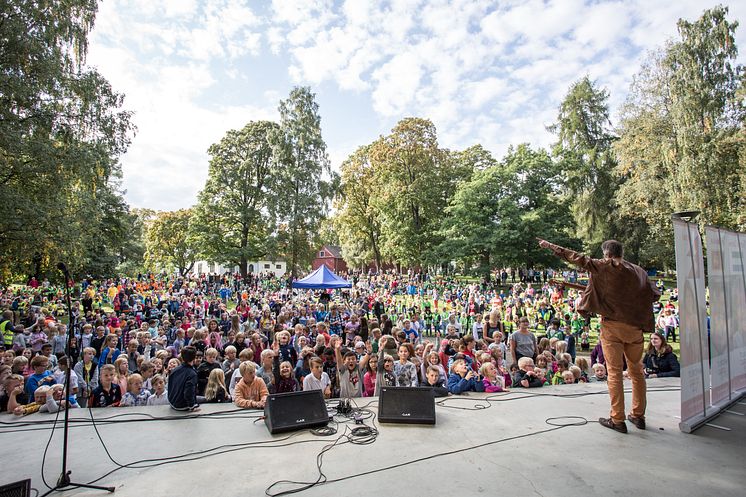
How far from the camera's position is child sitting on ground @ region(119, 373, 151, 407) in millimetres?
4942

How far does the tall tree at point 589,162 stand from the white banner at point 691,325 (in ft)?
95.2

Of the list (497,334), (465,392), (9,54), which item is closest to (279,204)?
(9,54)

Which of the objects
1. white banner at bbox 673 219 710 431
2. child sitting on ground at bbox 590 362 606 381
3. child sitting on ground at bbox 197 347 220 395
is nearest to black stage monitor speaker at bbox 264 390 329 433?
child sitting on ground at bbox 197 347 220 395

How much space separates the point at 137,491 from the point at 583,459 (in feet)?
10.9

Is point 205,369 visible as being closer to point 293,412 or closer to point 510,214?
point 293,412

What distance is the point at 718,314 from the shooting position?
170 inches

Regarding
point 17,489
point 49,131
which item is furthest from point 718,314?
point 49,131

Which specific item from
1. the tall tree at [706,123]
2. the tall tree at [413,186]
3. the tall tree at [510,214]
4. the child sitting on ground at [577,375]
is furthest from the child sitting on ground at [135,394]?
the tall tree at [413,186]

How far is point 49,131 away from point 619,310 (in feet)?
44.5

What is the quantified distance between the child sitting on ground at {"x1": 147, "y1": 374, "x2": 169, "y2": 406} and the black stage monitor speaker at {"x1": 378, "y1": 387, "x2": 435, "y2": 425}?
2.84m

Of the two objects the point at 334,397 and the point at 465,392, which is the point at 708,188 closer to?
the point at 465,392

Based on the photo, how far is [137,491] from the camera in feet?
9.12

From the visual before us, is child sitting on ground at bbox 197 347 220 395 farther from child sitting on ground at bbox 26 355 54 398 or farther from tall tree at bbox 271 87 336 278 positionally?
tall tree at bbox 271 87 336 278

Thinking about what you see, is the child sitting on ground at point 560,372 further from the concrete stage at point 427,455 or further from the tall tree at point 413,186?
the tall tree at point 413,186
